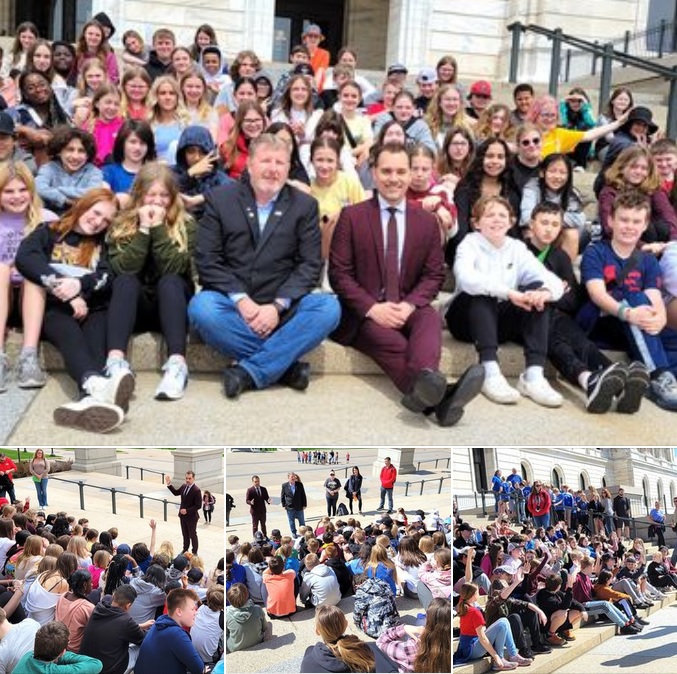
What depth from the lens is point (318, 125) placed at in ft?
21.9

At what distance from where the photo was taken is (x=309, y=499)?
9.81 ft

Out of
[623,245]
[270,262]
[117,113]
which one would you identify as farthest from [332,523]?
[117,113]

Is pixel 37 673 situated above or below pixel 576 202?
below

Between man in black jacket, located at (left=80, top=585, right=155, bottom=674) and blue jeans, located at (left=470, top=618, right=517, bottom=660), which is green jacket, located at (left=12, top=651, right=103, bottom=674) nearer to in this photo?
man in black jacket, located at (left=80, top=585, right=155, bottom=674)

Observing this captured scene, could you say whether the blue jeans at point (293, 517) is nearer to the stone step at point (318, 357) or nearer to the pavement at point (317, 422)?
the pavement at point (317, 422)

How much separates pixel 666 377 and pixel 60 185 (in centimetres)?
403

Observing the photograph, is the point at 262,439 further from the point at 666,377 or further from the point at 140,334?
the point at 666,377

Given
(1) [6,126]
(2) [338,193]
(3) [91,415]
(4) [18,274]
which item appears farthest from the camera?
(2) [338,193]

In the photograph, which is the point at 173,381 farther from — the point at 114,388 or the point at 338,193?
the point at 338,193

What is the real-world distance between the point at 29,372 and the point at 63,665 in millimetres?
1849

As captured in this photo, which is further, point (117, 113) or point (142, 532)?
point (117, 113)

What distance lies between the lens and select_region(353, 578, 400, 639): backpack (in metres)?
2.91

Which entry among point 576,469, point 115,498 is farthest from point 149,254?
point 576,469

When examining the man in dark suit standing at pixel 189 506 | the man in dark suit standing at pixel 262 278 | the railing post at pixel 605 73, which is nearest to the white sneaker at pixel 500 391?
the man in dark suit standing at pixel 262 278
